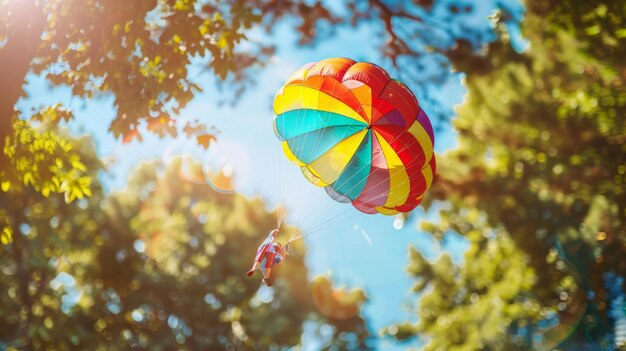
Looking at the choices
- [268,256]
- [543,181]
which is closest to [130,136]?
[268,256]

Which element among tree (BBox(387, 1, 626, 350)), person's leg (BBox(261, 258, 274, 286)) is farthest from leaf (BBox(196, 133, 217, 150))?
tree (BBox(387, 1, 626, 350))

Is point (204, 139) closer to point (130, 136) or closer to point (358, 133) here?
Answer: point (130, 136)

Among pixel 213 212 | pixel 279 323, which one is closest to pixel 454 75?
pixel 279 323

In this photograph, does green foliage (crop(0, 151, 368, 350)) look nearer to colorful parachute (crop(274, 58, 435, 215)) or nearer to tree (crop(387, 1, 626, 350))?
tree (crop(387, 1, 626, 350))

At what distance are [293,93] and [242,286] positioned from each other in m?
14.9

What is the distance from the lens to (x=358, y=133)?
327 inches

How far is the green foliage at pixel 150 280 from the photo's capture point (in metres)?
18.6

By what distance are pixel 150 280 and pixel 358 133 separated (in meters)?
15.3

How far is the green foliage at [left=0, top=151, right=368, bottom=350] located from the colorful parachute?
1269 centimetres

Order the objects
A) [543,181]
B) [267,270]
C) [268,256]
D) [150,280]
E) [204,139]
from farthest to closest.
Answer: [150,280] < [543,181] < [204,139] < [268,256] < [267,270]

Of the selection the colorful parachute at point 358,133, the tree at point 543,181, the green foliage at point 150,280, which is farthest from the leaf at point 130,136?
the green foliage at point 150,280

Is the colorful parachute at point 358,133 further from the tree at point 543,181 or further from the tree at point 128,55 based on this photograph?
the tree at point 543,181

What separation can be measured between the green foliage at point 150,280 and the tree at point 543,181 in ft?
27.7

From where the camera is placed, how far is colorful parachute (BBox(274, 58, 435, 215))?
25.4 ft
